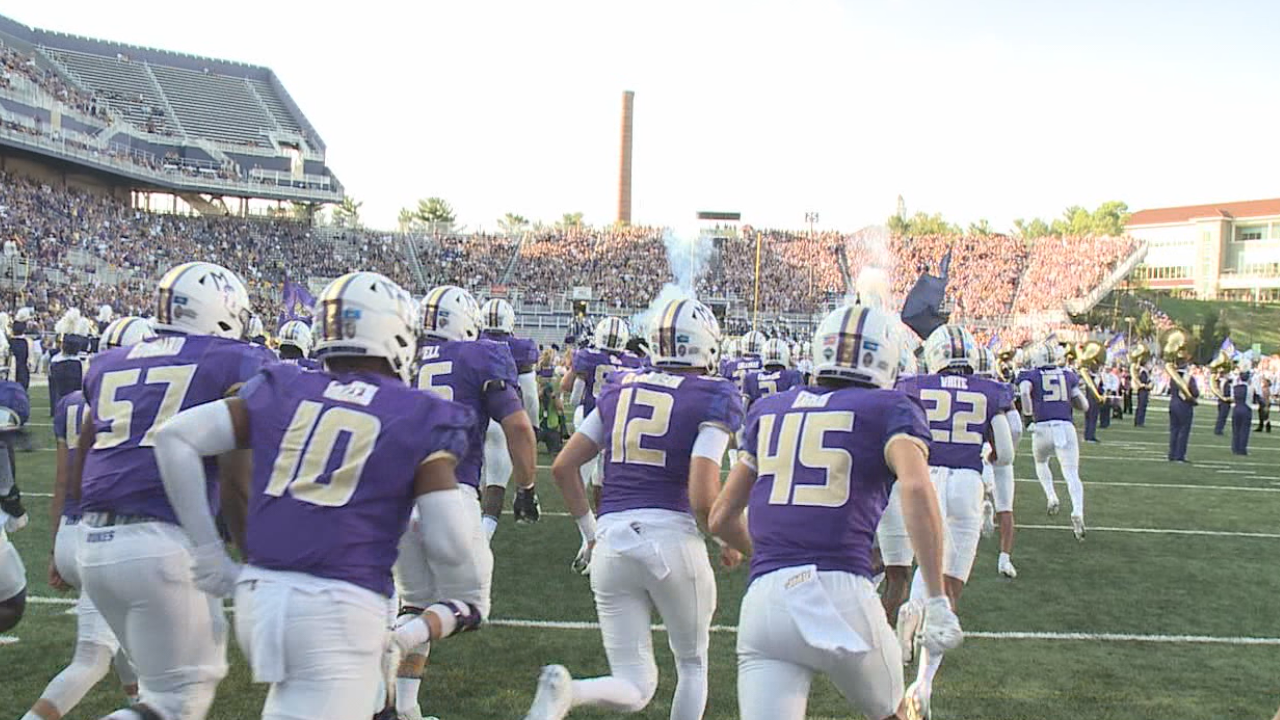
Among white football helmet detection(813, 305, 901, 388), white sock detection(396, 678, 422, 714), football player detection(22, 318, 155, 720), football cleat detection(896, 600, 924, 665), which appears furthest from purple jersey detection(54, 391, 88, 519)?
football cleat detection(896, 600, 924, 665)

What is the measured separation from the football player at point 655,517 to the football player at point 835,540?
662 millimetres

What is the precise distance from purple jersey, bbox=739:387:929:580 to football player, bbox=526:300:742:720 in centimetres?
63

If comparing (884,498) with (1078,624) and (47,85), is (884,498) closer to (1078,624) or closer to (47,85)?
(1078,624)

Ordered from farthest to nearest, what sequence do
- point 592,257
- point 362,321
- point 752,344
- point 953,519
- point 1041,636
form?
1. point 592,257
2. point 752,344
3. point 1041,636
4. point 953,519
5. point 362,321

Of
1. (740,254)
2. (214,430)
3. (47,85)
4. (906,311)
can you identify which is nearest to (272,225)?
(47,85)

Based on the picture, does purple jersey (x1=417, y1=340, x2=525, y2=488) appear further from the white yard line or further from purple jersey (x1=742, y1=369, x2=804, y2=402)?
purple jersey (x1=742, y1=369, x2=804, y2=402)

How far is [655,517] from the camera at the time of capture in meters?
4.34

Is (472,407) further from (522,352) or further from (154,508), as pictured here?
(522,352)

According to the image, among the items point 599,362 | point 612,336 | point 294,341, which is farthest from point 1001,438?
point 612,336

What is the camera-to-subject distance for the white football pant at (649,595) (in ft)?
14.0

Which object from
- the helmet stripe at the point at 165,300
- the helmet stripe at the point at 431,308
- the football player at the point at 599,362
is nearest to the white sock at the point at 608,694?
the helmet stripe at the point at 165,300

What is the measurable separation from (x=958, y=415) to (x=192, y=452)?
5105mm

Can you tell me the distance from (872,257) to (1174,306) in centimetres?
2356

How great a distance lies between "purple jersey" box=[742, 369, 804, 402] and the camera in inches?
458
